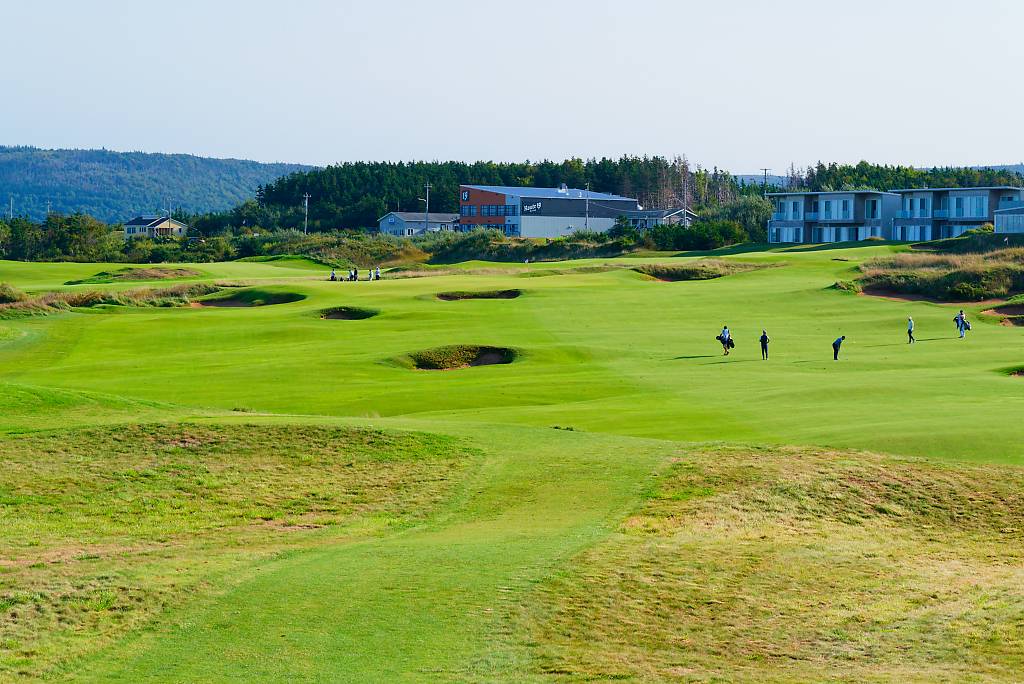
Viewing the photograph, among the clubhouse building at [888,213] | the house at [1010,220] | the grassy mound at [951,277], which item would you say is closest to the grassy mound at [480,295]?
the grassy mound at [951,277]

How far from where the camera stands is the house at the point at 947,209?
396 feet

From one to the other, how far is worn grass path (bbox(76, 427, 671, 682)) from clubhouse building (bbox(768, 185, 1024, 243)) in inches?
4069

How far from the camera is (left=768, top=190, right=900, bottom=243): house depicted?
12862 cm

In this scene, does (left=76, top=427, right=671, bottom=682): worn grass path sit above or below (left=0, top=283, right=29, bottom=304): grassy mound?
below

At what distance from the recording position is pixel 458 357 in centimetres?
4972

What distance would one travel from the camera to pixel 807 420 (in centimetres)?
3269

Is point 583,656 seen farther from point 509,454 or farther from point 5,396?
point 5,396

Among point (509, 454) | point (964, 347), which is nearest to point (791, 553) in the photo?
point (509, 454)

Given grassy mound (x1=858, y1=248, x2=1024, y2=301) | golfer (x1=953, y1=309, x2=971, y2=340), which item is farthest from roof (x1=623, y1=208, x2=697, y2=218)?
golfer (x1=953, y1=309, x2=971, y2=340)

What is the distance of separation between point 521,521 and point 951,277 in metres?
58.5

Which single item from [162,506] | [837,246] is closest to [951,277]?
[837,246]

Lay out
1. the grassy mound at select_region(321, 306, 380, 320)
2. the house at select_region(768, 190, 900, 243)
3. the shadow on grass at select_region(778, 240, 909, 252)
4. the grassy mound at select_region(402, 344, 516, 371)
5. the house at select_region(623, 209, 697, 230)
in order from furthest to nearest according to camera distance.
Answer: the house at select_region(623, 209, 697, 230) → the house at select_region(768, 190, 900, 243) → the shadow on grass at select_region(778, 240, 909, 252) → the grassy mound at select_region(321, 306, 380, 320) → the grassy mound at select_region(402, 344, 516, 371)

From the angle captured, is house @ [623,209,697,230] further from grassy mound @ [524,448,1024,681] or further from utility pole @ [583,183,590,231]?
grassy mound @ [524,448,1024,681]

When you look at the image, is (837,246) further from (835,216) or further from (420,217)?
(420,217)
